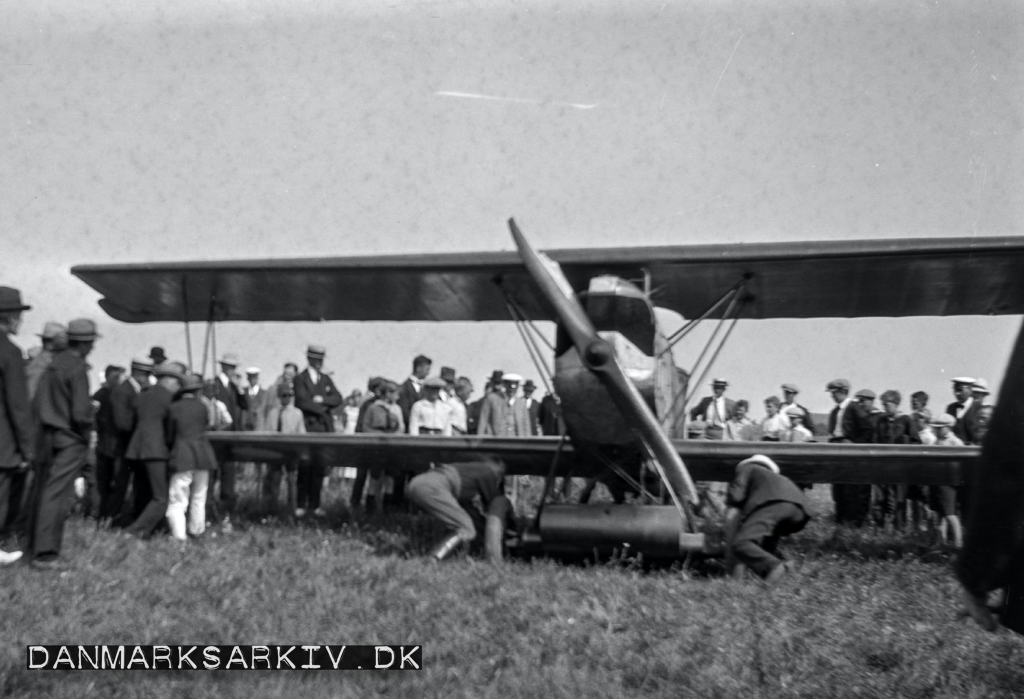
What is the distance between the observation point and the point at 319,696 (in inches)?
159

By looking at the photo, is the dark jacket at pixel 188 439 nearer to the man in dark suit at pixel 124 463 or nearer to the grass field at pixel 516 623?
the man in dark suit at pixel 124 463

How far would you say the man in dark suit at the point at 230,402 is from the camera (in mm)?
12258

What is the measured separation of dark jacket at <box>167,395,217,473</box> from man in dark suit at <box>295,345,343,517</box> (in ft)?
7.11

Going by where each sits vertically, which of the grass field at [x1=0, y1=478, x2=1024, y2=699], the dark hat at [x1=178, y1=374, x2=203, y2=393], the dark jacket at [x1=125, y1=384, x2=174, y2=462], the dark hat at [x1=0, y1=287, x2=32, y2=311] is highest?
the dark hat at [x1=0, y1=287, x2=32, y2=311]

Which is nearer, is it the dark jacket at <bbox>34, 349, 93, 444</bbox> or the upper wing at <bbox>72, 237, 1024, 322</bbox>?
the dark jacket at <bbox>34, 349, 93, 444</bbox>

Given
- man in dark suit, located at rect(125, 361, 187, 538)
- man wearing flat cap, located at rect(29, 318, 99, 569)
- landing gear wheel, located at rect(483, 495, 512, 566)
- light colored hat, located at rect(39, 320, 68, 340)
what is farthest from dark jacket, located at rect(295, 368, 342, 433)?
man wearing flat cap, located at rect(29, 318, 99, 569)

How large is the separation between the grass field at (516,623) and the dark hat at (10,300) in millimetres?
1889

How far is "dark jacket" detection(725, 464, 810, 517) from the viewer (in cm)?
750

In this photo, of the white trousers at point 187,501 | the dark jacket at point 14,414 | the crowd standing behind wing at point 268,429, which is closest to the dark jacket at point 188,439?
the crowd standing behind wing at point 268,429

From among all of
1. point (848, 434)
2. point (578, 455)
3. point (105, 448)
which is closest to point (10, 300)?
point (105, 448)

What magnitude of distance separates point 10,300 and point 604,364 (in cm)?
447

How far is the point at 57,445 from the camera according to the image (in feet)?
22.5

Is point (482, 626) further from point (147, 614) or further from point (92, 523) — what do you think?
point (92, 523)

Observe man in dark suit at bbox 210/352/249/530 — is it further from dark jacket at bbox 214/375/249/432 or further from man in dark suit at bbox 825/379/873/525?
man in dark suit at bbox 825/379/873/525
